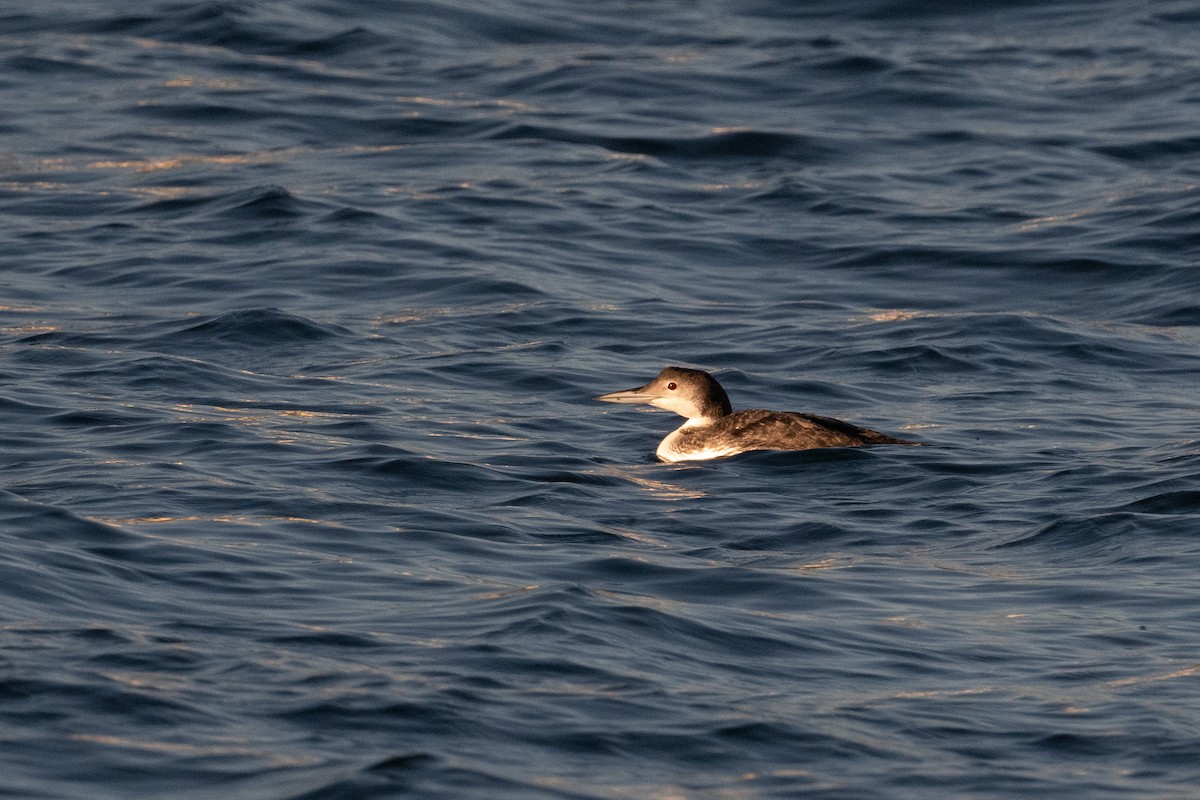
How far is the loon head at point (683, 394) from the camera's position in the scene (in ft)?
43.6

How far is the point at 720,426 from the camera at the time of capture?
13148 millimetres

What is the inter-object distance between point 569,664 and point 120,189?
12068mm

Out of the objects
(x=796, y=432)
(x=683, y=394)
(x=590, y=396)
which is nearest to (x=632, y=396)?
(x=683, y=394)

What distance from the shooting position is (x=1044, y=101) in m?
22.7

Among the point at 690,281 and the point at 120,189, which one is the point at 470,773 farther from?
the point at 120,189

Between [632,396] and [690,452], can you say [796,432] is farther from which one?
[632,396]

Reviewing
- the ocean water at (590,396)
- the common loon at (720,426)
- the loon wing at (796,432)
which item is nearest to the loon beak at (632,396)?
the common loon at (720,426)

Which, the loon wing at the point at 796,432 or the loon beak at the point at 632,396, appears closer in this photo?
the loon wing at the point at 796,432

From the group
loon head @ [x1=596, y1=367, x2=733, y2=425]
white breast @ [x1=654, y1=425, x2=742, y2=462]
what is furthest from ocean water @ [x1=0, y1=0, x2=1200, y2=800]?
loon head @ [x1=596, y1=367, x2=733, y2=425]

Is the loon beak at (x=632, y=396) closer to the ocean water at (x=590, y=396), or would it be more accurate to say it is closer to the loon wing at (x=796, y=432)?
the ocean water at (x=590, y=396)

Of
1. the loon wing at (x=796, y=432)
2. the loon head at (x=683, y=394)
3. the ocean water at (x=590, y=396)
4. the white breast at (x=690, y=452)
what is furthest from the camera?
the loon head at (x=683, y=394)

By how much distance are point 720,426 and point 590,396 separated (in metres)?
1.43

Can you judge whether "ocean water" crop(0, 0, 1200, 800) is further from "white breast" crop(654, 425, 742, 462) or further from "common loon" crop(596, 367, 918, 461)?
"white breast" crop(654, 425, 742, 462)

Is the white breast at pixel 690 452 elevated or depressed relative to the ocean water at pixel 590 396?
depressed
